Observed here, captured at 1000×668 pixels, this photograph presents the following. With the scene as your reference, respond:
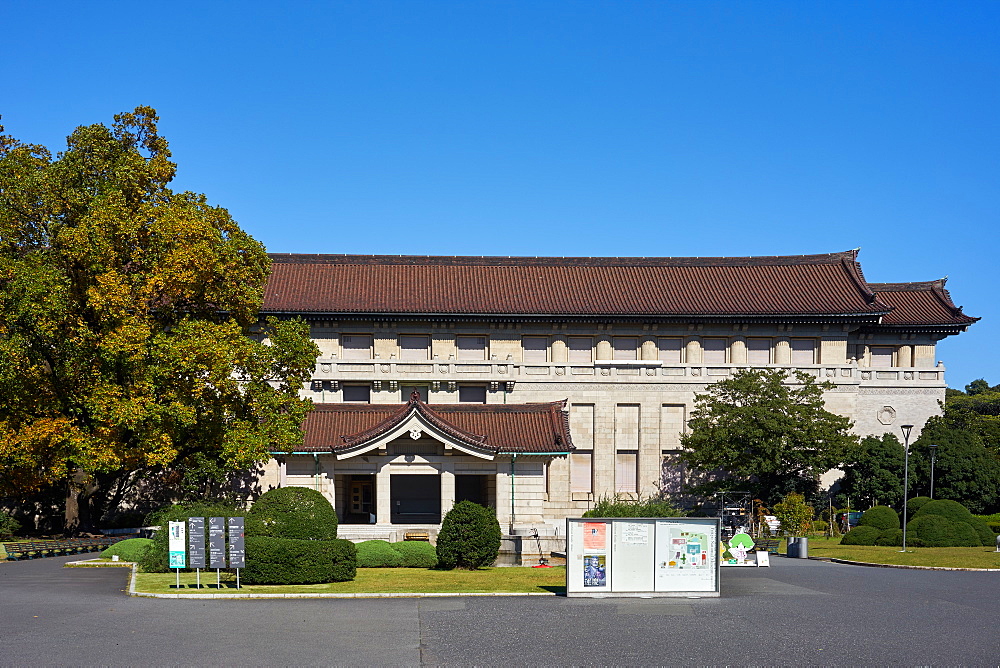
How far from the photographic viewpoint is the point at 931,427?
50.1 metres

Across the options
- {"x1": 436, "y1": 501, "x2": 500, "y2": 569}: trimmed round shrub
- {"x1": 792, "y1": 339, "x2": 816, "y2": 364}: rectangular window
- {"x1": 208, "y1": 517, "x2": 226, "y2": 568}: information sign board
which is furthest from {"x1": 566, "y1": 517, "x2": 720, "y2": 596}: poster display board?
{"x1": 792, "y1": 339, "x2": 816, "y2": 364}: rectangular window

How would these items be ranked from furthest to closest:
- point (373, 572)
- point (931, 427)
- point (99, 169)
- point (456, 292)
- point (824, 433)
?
point (456, 292) → point (931, 427) → point (824, 433) → point (99, 169) → point (373, 572)

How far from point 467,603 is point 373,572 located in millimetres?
7444

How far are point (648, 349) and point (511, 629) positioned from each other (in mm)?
39012

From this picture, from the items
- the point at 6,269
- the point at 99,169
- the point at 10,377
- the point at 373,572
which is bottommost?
the point at 373,572

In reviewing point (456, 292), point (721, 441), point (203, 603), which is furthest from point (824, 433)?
point (203, 603)

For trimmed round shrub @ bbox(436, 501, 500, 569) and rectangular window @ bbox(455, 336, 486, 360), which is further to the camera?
rectangular window @ bbox(455, 336, 486, 360)

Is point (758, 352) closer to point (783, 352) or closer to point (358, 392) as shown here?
point (783, 352)

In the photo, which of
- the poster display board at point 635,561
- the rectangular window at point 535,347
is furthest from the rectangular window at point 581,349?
the poster display board at point 635,561

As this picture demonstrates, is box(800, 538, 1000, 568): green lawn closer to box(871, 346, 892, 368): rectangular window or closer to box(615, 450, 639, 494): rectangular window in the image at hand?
box(615, 450, 639, 494): rectangular window

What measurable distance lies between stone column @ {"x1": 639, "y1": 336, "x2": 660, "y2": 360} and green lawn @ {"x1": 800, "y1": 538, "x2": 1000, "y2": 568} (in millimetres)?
17943

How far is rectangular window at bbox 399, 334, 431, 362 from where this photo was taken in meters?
55.4

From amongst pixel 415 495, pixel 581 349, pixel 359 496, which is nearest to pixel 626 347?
pixel 581 349

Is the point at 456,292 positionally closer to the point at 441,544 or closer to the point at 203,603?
the point at 441,544
